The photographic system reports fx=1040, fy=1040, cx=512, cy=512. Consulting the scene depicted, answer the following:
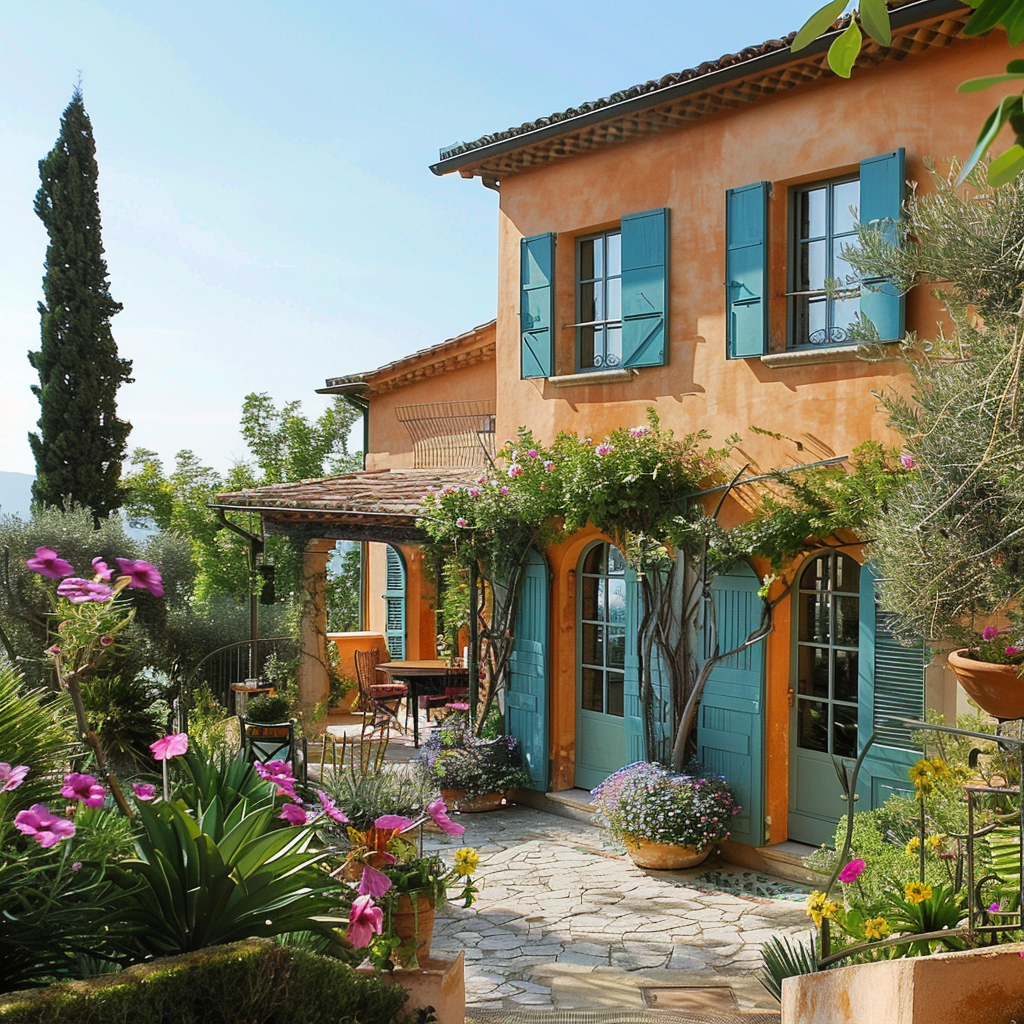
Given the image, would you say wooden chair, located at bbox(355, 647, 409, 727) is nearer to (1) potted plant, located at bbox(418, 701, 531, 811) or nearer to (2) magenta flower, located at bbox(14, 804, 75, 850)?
(1) potted plant, located at bbox(418, 701, 531, 811)

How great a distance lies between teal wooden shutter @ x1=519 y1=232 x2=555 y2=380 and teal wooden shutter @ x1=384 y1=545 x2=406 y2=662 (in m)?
7.17

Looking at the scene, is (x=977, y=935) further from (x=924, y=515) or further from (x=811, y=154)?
(x=811, y=154)

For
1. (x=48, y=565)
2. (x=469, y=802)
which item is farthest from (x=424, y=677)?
(x=48, y=565)

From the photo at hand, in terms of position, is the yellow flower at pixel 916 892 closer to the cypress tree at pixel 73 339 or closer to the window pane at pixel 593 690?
the window pane at pixel 593 690

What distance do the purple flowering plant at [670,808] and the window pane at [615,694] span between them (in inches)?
47.0

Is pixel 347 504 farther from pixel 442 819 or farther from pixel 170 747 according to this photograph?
pixel 170 747

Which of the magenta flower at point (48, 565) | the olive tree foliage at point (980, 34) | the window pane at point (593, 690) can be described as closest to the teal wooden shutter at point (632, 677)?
the window pane at point (593, 690)

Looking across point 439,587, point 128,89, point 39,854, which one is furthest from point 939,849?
point 439,587

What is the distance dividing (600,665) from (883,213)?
4900 mm

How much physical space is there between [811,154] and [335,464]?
20.1 meters

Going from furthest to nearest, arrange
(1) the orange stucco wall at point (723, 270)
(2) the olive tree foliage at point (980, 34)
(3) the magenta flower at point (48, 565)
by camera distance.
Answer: (1) the orange stucco wall at point (723, 270)
(3) the magenta flower at point (48, 565)
(2) the olive tree foliage at point (980, 34)

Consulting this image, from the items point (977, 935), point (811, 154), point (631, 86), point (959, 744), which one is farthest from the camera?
point (631, 86)

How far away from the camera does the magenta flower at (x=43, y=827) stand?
317cm

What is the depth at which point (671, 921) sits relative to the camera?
7.21 m
